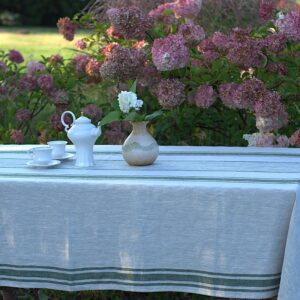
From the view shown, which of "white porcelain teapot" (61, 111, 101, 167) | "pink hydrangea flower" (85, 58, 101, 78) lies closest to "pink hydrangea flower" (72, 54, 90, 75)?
"pink hydrangea flower" (85, 58, 101, 78)

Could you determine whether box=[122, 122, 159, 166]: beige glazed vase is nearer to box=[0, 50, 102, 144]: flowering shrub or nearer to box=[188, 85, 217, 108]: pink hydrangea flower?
box=[188, 85, 217, 108]: pink hydrangea flower

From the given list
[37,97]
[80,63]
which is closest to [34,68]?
[37,97]

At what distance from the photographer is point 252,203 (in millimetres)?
2297

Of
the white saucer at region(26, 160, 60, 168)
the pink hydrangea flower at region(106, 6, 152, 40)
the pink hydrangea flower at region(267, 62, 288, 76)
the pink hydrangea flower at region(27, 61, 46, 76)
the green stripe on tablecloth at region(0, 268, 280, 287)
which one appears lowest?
the green stripe on tablecloth at region(0, 268, 280, 287)

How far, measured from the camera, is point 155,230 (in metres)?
2.39

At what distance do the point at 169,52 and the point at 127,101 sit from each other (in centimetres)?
91

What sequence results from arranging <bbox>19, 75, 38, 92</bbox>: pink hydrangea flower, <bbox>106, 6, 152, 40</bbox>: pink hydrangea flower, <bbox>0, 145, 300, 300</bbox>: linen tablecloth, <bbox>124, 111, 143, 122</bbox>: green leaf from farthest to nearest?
1. <bbox>19, 75, 38, 92</bbox>: pink hydrangea flower
2. <bbox>106, 6, 152, 40</bbox>: pink hydrangea flower
3. <bbox>124, 111, 143, 122</bbox>: green leaf
4. <bbox>0, 145, 300, 300</bbox>: linen tablecloth

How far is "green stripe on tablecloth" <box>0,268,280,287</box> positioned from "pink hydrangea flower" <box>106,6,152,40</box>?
5.31 ft

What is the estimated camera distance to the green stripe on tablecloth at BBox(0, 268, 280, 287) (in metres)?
2.36

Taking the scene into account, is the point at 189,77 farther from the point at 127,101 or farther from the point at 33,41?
the point at 33,41

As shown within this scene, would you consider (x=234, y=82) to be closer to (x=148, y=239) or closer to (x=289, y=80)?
(x=289, y=80)

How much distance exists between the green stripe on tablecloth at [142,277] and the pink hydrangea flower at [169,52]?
1338 millimetres

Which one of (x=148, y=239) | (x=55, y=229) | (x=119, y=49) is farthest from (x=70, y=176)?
(x=119, y=49)

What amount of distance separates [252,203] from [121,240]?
47 centimetres
